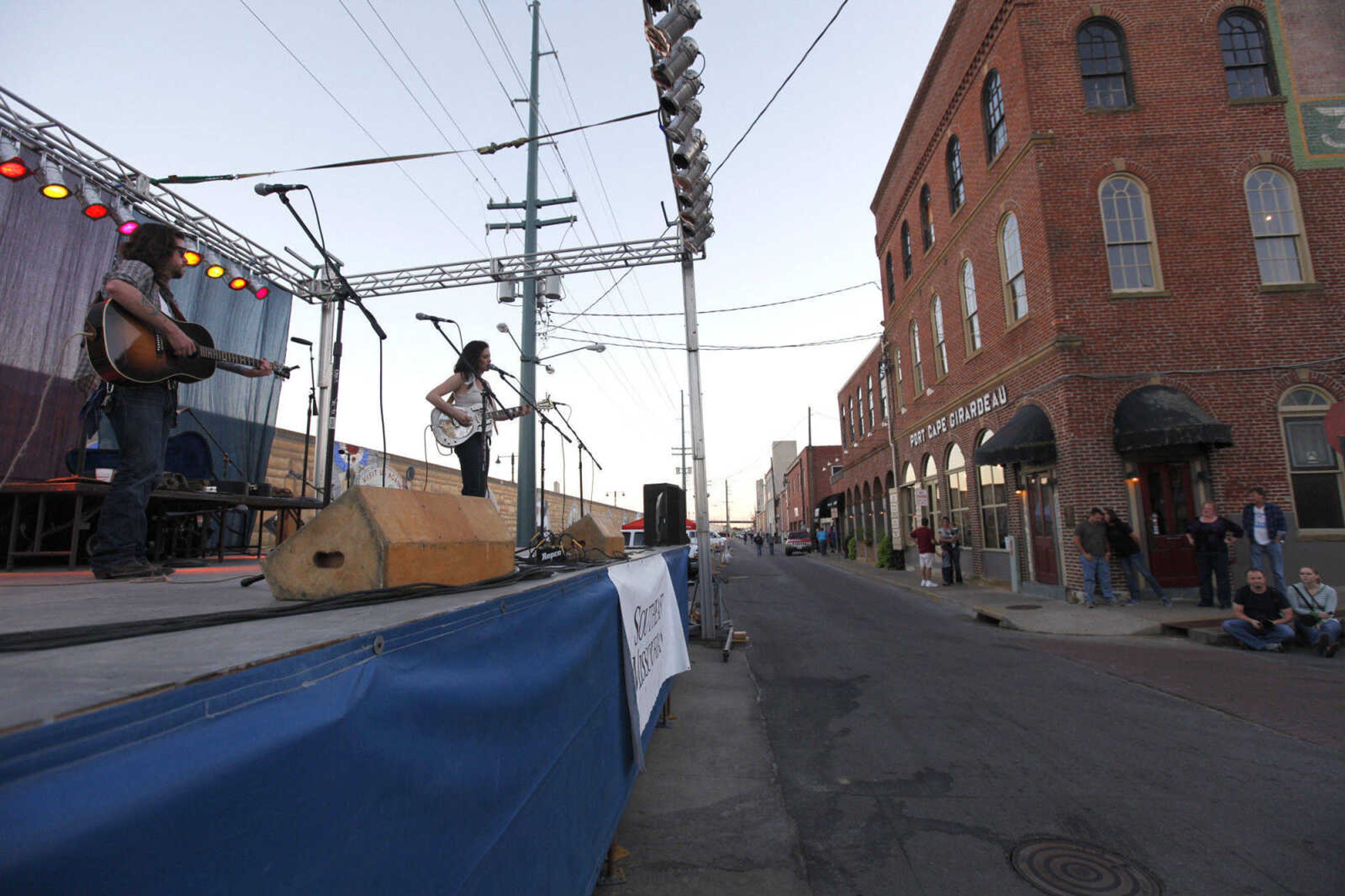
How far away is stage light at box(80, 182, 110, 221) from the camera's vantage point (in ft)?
26.4

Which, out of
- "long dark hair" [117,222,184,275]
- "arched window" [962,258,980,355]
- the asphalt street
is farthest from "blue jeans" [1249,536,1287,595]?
"long dark hair" [117,222,184,275]

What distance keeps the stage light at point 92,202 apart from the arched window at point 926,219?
58.6 feet

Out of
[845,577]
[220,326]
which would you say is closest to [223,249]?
[220,326]

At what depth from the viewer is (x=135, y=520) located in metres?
3.28

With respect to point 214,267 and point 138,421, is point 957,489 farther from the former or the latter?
point 138,421

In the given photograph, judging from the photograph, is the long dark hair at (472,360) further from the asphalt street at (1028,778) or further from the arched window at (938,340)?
the arched window at (938,340)

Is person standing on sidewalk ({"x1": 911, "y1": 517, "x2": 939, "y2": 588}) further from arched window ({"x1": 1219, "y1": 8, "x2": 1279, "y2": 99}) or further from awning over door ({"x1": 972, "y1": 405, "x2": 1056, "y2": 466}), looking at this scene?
arched window ({"x1": 1219, "y1": 8, "x2": 1279, "y2": 99})

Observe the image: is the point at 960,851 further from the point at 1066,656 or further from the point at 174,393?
the point at 1066,656

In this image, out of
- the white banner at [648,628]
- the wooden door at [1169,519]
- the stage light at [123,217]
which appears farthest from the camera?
the wooden door at [1169,519]

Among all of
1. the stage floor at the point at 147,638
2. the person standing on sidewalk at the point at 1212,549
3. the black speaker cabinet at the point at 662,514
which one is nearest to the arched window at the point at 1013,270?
the person standing on sidewalk at the point at 1212,549

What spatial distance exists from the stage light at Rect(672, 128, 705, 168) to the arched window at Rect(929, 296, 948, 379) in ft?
37.6

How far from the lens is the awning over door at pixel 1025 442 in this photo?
1176 centimetres

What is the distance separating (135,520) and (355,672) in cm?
303

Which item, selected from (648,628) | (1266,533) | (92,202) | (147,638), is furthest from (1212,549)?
(92,202)
